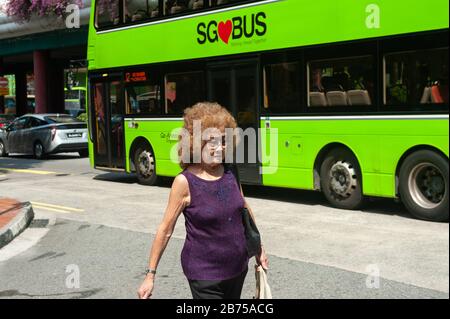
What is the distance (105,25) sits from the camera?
13.7 metres

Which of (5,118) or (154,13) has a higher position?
(154,13)

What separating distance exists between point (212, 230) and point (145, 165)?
10487mm

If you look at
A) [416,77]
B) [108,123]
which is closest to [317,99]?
[416,77]

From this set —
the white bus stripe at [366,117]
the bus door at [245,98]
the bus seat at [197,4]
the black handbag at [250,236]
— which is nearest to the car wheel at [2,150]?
the bus seat at [197,4]

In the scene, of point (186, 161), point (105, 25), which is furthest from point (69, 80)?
point (186, 161)

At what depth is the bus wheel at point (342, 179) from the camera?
9.23 m

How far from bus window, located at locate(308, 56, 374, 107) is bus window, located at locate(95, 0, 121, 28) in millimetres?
5432

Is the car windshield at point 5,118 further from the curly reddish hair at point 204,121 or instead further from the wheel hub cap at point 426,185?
the curly reddish hair at point 204,121

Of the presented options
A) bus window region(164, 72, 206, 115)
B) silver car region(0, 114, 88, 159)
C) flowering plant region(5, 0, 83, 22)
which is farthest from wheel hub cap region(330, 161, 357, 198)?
flowering plant region(5, 0, 83, 22)

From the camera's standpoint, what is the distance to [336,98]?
930 cm

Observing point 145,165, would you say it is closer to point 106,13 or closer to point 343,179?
point 106,13

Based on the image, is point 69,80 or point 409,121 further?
point 69,80
